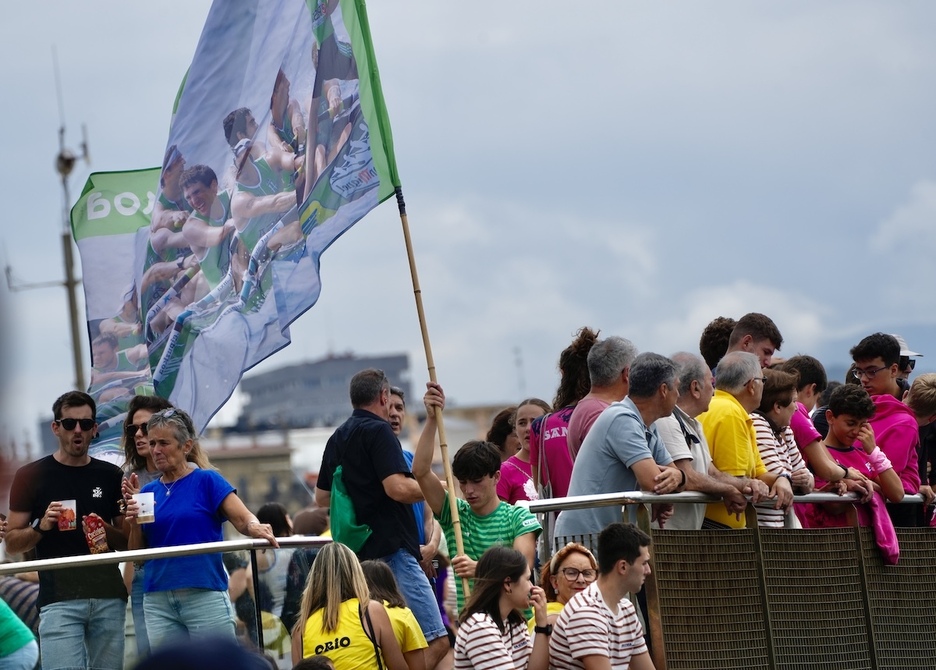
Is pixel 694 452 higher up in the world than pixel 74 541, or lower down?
higher up

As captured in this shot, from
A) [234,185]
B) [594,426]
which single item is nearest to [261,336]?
[234,185]

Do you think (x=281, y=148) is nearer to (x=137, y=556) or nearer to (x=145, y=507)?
(x=145, y=507)

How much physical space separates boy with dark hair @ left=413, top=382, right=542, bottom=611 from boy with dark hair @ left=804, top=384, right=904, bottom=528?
7.58ft

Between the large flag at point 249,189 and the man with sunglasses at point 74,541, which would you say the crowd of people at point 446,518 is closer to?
the man with sunglasses at point 74,541

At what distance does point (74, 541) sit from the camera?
799 cm

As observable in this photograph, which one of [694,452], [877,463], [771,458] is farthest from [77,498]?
[877,463]

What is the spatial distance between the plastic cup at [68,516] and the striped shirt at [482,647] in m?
2.40

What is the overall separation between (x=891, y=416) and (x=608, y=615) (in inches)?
146

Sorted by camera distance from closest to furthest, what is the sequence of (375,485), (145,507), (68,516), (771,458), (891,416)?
(145,507) → (68,516) → (375,485) → (771,458) → (891,416)

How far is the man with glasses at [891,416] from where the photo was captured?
9.77m

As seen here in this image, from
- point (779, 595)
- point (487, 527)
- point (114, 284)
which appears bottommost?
point (779, 595)

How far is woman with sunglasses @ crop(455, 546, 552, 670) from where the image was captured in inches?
269

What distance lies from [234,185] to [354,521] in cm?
252

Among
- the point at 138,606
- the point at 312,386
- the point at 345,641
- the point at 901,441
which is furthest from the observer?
the point at 312,386
